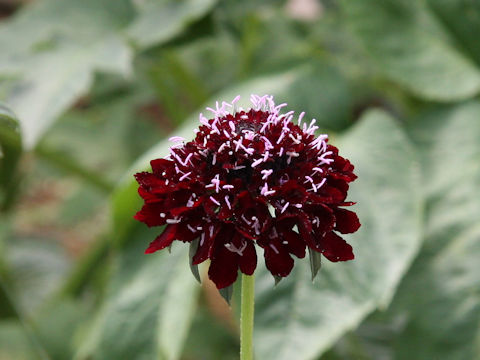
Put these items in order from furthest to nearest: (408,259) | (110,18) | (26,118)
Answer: (110,18), (26,118), (408,259)

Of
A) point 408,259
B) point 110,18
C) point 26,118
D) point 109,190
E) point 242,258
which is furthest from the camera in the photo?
point 109,190

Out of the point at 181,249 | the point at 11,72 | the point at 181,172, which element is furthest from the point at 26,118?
the point at 181,172

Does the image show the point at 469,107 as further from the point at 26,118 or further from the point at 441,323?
the point at 26,118

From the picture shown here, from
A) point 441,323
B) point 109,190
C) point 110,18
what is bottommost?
point 441,323

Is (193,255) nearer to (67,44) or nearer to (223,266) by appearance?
(223,266)

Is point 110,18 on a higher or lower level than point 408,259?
higher

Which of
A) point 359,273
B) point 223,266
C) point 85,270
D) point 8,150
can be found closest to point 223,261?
point 223,266

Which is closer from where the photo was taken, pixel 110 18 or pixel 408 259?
pixel 408 259
